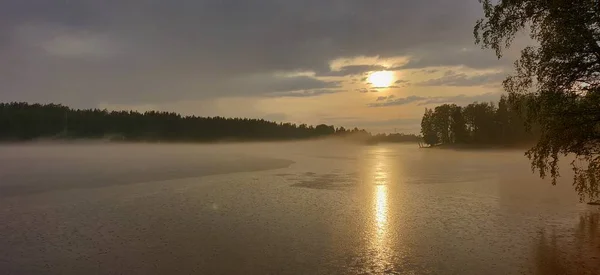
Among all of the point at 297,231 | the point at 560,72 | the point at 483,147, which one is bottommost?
the point at 297,231

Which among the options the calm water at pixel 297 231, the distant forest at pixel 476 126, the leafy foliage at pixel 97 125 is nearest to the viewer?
the calm water at pixel 297 231

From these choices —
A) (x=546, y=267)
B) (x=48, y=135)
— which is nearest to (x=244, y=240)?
(x=546, y=267)

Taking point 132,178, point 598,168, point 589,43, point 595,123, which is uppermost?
point 589,43

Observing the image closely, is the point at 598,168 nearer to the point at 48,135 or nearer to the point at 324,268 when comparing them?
the point at 324,268

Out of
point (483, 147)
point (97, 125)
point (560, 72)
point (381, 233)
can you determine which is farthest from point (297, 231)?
point (97, 125)

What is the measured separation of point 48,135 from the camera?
150m

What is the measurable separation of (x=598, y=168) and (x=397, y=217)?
932 centimetres

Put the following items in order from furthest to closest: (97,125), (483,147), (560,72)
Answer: (97,125)
(483,147)
(560,72)

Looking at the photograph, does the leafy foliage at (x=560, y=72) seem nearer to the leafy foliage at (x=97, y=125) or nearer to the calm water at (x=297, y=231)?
the calm water at (x=297, y=231)

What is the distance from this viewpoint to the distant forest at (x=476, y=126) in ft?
407

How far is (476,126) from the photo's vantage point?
137 m

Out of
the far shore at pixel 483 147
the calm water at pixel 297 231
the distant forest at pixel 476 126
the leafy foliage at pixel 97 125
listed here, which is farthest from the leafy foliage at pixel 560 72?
the leafy foliage at pixel 97 125

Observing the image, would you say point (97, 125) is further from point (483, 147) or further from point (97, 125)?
point (483, 147)

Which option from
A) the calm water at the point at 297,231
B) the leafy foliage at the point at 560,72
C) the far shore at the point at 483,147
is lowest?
the calm water at the point at 297,231
